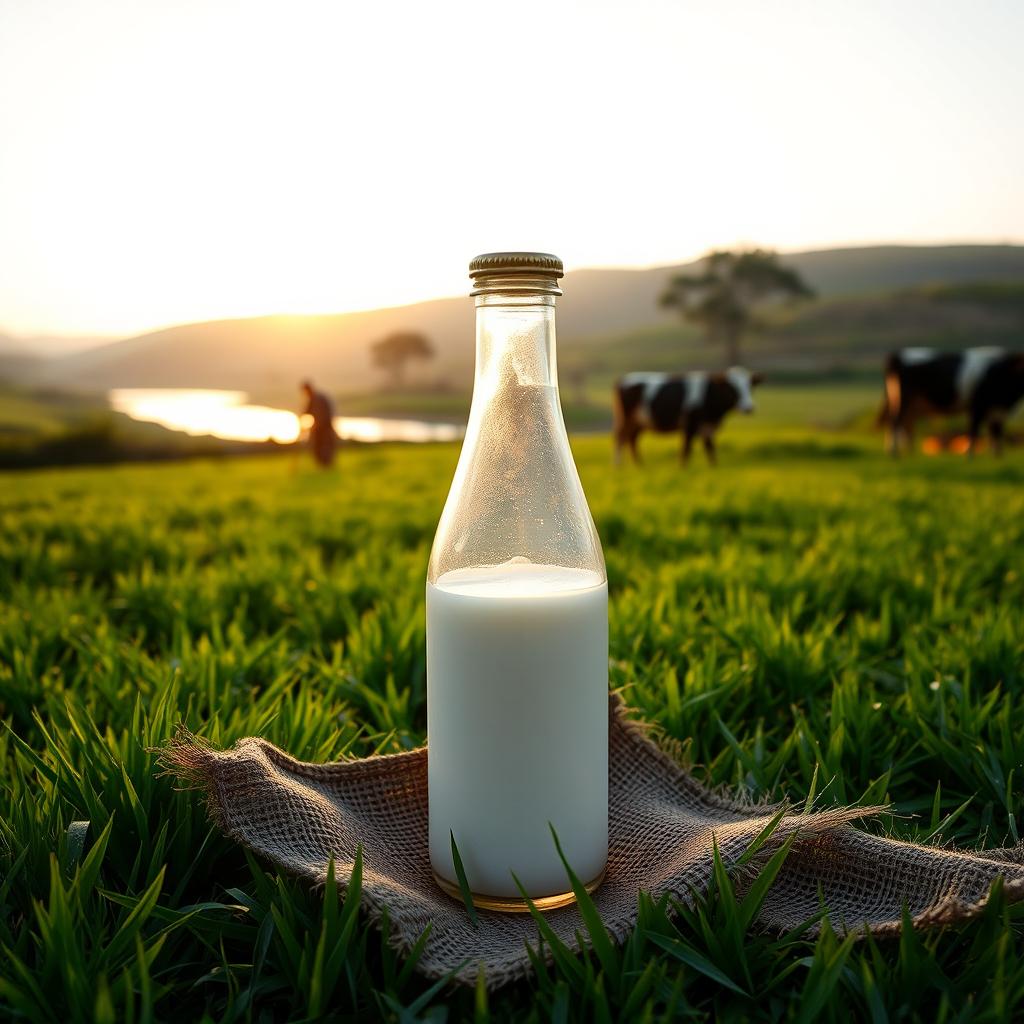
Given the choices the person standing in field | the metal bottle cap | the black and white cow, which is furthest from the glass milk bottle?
the black and white cow

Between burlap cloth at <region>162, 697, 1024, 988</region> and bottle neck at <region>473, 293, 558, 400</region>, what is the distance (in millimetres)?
672

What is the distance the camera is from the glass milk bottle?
4.20 feet

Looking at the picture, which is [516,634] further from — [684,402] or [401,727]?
[684,402]

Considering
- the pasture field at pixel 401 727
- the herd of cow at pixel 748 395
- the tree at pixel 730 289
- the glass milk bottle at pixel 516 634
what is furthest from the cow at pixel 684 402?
the tree at pixel 730 289

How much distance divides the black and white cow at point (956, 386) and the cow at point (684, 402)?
2127mm

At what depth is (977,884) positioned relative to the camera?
4.15ft

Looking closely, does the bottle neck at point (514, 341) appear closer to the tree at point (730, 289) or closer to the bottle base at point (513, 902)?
the bottle base at point (513, 902)

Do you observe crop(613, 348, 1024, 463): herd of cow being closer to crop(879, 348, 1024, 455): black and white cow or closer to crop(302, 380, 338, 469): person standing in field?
crop(879, 348, 1024, 455): black and white cow

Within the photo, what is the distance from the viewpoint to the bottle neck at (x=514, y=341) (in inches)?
50.8

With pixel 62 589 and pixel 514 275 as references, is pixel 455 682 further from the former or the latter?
pixel 62 589

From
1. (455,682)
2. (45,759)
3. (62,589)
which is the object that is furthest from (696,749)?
(62,589)

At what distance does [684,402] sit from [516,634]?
11273 mm

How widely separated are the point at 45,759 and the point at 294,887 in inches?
28.1

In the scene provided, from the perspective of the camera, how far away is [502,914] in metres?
1.34
